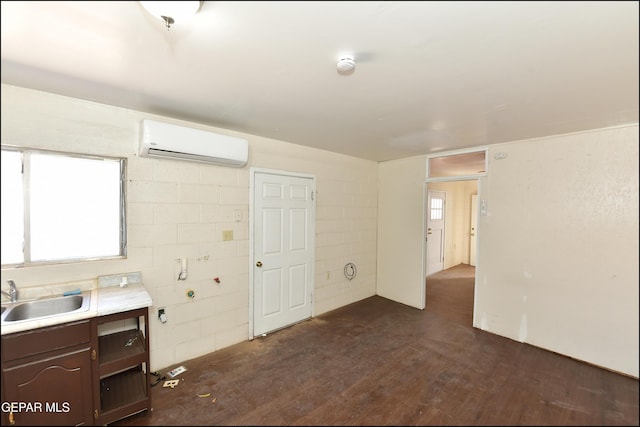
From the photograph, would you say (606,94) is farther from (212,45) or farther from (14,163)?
(14,163)

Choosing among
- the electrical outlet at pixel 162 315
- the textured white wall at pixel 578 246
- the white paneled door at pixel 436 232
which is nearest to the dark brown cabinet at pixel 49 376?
the electrical outlet at pixel 162 315

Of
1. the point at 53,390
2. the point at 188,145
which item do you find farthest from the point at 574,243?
the point at 53,390

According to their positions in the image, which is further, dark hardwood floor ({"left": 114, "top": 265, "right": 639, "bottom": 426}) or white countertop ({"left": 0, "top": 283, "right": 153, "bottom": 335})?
white countertop ({"left": 0, "top": 283, "right": 153, "bottom": 335})

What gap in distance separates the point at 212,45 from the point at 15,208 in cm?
111

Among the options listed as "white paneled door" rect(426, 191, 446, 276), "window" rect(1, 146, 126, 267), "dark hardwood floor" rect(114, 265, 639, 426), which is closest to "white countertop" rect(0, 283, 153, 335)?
"window" rect(1, 146, 126, 267)

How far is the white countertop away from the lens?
1.34m

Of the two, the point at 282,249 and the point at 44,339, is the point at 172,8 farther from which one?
the point at 282,249

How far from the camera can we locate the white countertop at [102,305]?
4.41 feet

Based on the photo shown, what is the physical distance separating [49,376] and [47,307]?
1.41 ft

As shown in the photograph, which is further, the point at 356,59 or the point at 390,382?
the point at 390,382

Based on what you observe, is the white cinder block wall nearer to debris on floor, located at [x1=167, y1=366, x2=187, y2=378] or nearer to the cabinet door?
debris on floor, located at [x1=167, y1=366, x2=187, y2=378]

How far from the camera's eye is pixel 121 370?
1.73 metres

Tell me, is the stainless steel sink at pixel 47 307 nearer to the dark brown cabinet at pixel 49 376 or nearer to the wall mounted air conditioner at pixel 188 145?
the dark brown cabinet at pixel 49 376

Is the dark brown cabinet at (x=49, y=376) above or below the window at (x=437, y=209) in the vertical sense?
below
